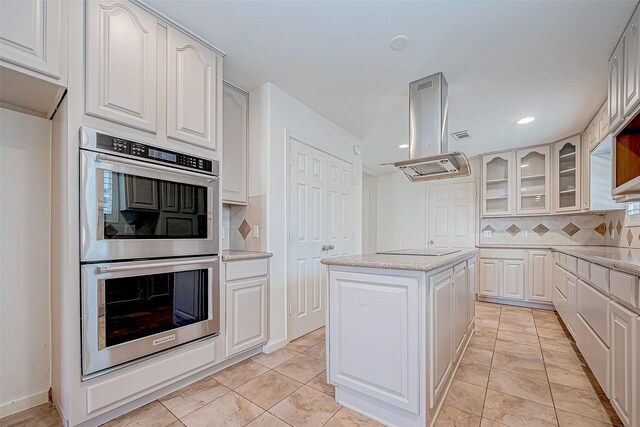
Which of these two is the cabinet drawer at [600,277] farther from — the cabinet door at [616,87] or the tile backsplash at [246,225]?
the tile backsplash at [246,225]

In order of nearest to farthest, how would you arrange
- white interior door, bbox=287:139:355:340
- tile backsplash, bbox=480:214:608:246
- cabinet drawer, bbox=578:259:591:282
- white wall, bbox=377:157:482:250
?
1. cabinet drawer, bbox=578:259:591:282
2. white interior door, bbox=287:139:355:340
3. tile backsplash, bbox=480:214:608:246
4. white wall, bbox=377:157:482:250

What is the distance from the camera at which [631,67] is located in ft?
5.72

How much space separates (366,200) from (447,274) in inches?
187

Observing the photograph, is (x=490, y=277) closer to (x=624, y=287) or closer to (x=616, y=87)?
(x=616, y=87)

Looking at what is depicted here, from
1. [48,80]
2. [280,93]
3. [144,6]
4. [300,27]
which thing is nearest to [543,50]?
[300,27]

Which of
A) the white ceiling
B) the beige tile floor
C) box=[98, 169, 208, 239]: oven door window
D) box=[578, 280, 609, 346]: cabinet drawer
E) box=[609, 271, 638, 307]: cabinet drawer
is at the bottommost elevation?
the beige tile floor

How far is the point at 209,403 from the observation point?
1.74m

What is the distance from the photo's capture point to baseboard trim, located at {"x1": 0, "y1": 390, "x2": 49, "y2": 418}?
161 centimetres

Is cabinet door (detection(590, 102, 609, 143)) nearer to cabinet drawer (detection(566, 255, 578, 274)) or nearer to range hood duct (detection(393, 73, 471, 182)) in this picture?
cabinet drawer (detection(566, 255, 578, 274))

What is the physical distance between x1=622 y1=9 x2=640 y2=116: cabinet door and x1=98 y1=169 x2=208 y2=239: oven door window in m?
2.76

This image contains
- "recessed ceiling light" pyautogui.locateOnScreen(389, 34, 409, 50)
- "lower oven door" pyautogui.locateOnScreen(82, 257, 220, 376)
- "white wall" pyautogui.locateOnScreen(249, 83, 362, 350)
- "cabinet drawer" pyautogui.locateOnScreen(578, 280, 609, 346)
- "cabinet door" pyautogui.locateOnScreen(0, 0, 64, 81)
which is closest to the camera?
"cabinet door" pyautogui.locateOnScreen(0, 0, 64, 81)

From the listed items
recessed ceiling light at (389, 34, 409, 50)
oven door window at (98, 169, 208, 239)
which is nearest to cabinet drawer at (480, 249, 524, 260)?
recessed ceiling light at (389, 34, 409, 50)

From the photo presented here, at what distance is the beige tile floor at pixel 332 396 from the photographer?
5.23 feet

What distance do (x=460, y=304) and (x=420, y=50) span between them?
1934 mm
